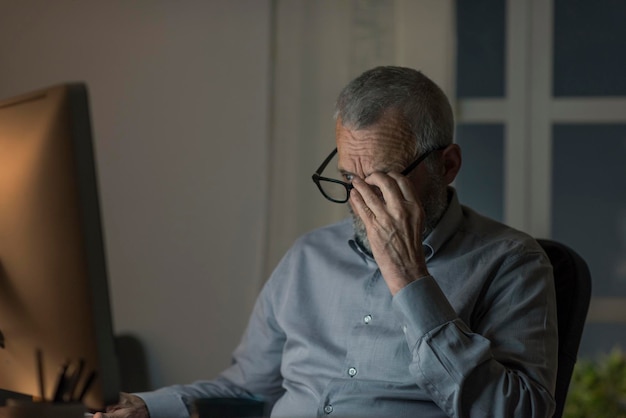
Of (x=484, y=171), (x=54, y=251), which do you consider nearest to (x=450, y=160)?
(x=54, y=251)

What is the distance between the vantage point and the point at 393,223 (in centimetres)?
166

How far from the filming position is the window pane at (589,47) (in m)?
2.98

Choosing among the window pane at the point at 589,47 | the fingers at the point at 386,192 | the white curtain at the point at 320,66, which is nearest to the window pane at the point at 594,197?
the window pane at the point at 589,47

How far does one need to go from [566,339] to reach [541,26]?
5.07ft

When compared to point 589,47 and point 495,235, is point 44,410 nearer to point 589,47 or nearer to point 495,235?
point 495,235

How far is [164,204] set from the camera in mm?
2902

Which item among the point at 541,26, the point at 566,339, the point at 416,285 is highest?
the point at 541,26

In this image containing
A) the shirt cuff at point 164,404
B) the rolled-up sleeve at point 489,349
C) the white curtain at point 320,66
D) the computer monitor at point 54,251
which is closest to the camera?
the computer monitor at point 54,251

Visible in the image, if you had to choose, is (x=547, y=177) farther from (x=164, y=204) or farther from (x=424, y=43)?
(x=164, y=204)

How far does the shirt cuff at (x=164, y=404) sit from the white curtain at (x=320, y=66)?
3.38 feet

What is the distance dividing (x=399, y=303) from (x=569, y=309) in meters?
0.37

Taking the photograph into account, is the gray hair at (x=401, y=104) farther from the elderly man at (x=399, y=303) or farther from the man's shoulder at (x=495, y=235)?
the man's shoulder at (x=495, y=235)

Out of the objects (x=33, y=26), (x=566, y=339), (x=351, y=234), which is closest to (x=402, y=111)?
(x=351, y=234)

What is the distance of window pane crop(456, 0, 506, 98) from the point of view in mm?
2998
